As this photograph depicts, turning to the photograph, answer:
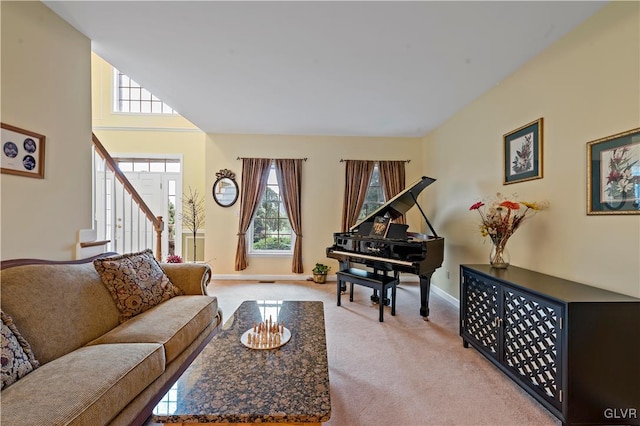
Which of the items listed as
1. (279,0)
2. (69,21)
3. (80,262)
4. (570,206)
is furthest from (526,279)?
(69,21)

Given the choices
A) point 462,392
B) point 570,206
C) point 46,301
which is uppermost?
point 570,206

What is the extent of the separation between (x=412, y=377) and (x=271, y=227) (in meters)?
3.64

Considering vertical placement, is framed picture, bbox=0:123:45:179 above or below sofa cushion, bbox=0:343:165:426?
above

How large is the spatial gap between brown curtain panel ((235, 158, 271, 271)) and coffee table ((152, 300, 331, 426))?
10.5 feet

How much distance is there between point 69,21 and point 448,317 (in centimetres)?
477

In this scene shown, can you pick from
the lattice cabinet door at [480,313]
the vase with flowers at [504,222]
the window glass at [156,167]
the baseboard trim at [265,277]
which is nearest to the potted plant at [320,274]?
the baseboard trim at [265,277]

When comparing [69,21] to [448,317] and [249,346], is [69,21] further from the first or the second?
[448,317]

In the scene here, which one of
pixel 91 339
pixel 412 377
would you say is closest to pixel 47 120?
pixel 91 339

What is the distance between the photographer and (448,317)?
338 centimetres

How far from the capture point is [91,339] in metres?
1.78

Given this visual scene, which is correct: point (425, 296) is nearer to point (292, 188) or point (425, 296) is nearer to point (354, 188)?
point (354, 188)

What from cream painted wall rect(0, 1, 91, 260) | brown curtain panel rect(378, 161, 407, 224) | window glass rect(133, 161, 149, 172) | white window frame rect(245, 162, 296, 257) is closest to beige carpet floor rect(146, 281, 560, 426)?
white window frame rect(245, 162, 296, 257)

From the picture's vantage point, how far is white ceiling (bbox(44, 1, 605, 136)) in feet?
6.31

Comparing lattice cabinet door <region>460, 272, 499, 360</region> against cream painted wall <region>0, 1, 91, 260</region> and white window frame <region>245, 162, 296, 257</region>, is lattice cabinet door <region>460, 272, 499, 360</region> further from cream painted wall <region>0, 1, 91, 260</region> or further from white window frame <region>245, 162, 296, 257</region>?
cream painted wall <region>0, 1, 91, 260</region>
